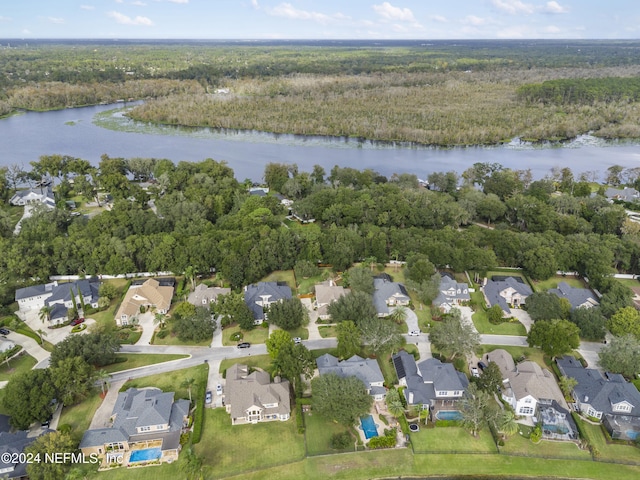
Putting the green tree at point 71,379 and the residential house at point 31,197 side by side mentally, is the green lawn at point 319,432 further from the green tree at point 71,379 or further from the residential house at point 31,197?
the residential house at point 31,197

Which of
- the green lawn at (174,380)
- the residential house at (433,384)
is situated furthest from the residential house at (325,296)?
the green lawn at (174,380)

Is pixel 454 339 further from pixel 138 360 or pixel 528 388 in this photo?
pixel 138 360

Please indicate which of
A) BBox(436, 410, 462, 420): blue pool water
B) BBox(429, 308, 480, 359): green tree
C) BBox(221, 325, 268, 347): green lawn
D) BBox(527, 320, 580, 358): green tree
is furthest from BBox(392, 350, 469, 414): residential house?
BBox(221, 325, 268, 347): green lawn

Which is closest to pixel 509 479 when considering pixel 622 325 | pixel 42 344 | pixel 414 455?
pixel 414 455

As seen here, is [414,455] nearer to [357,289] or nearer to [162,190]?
[357,289]

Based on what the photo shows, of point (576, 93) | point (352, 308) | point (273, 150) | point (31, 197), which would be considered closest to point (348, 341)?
point (352, 308)

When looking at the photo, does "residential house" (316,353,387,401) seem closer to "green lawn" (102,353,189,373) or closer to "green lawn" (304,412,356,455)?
"green lawn" (304,412,356,455)
